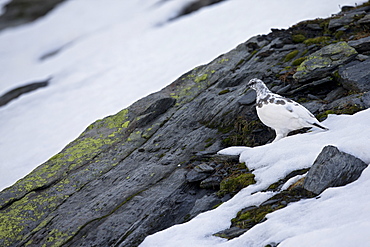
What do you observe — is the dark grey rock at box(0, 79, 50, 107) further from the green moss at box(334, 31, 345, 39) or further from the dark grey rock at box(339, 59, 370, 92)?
the dark grey rock at box(339, 59, 370, 92)

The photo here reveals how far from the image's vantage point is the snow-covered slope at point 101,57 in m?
21.2

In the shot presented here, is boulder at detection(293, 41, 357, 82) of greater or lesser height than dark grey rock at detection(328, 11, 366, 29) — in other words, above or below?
below

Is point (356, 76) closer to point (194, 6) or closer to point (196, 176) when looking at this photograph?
point (196, 176)

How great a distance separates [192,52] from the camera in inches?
1021

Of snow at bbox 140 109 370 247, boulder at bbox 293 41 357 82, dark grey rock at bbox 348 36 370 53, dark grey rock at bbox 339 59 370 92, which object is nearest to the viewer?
snow at bbox 140 109 370 247

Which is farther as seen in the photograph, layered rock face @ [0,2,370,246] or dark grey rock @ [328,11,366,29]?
dark grey rock @ [328,11,366,29]

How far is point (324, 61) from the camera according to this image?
9.92m

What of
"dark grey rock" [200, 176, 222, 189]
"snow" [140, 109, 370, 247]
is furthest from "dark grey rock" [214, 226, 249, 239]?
"dark grey rock" [200, 176, 222, 189]

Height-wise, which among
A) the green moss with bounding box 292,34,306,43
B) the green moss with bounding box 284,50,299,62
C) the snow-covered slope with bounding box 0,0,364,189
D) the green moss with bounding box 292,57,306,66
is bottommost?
the green moss with bounding box 292,57,306,66

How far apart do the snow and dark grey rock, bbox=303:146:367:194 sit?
0.12 metres

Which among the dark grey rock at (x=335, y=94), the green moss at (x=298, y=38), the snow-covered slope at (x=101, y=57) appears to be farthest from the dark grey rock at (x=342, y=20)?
the snow-covered slope at (x=101, y=57)

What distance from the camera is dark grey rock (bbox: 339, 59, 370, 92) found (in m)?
8.57

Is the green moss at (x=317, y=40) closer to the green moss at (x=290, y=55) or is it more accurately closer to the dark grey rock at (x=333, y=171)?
the green moss at (x=290, y=55)

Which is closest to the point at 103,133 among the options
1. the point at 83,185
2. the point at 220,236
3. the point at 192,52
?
the point at 83,185
